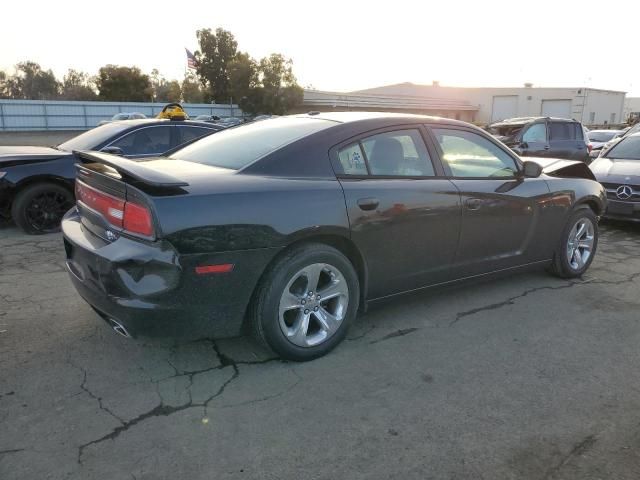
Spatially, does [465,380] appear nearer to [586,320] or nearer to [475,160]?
[586,320]

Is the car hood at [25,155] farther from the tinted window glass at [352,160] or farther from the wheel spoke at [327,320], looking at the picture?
the wheel spoke at [327,320]

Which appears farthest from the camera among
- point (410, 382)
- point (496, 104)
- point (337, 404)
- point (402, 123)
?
point (496, 104)

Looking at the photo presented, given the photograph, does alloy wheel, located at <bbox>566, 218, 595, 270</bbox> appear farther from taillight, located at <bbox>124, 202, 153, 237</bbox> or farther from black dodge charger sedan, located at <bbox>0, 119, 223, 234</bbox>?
black dodge charger sedan, located at <bbox>0, 119, 223, 234</bbox>

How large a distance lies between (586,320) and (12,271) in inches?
205

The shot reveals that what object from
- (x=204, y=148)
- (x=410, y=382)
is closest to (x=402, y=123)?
(x=204, y=148)

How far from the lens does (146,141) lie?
7.19 metres

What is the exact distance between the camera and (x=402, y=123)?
3850mm

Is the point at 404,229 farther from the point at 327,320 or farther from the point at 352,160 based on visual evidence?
the point at 327,320

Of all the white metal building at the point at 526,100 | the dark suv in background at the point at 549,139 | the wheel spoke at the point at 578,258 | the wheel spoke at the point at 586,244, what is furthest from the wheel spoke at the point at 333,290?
the white metal building at the point at 526,100

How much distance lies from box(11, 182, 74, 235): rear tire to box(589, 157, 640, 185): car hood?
7.49m

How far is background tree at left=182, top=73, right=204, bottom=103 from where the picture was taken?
54.5 meters

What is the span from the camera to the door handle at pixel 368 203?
3.41 metres

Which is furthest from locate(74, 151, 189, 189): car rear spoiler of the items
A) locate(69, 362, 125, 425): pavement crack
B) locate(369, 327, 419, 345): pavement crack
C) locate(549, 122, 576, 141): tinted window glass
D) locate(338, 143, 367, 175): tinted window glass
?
locate(549, 122, 576, 141): tinted window glass

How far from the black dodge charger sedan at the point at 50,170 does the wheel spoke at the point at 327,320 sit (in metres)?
4.02
